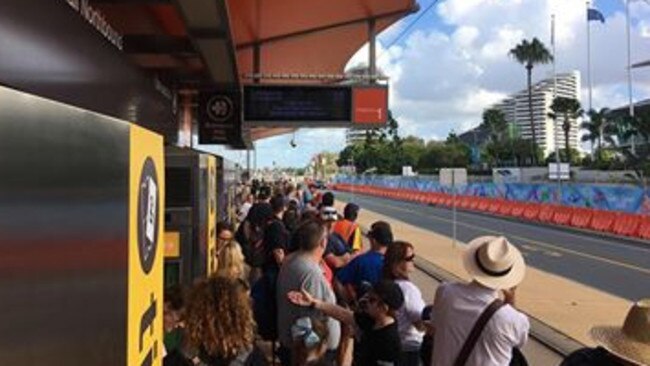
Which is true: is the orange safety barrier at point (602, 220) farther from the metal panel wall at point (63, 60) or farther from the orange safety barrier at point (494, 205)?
the metal panel wall at point (63, 60)

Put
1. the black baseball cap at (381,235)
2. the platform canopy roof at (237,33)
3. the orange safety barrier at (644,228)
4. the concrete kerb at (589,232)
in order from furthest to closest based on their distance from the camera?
the orange safety barrier at (644,228)
the concrete kerb at (589,232)
the platform canopy roof at (237,33)
the black baseball cap at (381,235)

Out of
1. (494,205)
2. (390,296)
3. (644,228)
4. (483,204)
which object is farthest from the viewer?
(483,204)

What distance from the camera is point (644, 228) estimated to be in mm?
30125

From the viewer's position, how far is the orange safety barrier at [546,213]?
38562 millimetres

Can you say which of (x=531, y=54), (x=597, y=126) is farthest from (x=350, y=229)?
(x=597, y=126)

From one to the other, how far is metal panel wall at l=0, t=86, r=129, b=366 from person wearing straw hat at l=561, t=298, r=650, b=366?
5.57 ft

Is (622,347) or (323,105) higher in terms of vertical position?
(323,105)

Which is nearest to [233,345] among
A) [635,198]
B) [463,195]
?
[635,198]

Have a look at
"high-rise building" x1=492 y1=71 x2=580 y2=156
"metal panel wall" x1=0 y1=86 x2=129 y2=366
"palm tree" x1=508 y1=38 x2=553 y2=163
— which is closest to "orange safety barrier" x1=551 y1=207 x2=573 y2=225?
"metal panel wall" x1=0 y1=86 x2=129 y2=366

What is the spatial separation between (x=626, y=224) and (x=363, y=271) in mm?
27505

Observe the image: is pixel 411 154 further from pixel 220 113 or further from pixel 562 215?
pixel 220 113

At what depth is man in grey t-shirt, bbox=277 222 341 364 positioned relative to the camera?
5504mm

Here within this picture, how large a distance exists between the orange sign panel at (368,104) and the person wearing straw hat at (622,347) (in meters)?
11.2

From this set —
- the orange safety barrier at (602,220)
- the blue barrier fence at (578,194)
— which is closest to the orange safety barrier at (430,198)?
the blue barrier fence at (578,194)
